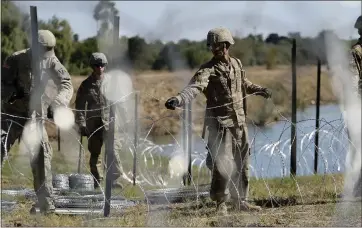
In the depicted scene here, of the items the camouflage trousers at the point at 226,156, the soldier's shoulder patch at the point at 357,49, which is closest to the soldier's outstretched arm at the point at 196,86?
the camouflage trousers at the point at 226,156

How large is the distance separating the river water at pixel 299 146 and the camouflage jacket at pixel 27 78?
131 cm

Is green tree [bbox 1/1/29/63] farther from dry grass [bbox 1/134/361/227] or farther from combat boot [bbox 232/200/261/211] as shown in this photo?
combat boot [bbox 232/200/261/211]

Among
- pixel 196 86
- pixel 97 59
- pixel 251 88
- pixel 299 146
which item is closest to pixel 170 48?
pixel 97 59

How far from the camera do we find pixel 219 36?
6699 millimetres

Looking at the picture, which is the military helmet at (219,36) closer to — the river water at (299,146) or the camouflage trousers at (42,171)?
the river water at (299,146)

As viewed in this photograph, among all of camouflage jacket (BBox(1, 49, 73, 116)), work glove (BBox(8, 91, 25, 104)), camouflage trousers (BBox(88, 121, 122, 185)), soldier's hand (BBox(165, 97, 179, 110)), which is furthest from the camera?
camouflage trousers (BBox(88, 121, 122, 185))

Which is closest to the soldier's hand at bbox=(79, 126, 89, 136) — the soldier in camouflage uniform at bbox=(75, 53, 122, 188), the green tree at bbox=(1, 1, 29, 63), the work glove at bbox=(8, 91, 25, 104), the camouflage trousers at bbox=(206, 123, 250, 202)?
the soldier in camouflage uniform at bbox=(75, 53, 122, 188)

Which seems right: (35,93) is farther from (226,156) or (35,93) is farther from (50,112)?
(226,156)

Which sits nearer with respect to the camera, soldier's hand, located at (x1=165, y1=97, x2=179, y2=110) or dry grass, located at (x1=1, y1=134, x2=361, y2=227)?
soldier's hand, located at (x1=165, y1=97, x2=179, y2=110)

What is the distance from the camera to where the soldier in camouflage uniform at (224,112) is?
6.77 m

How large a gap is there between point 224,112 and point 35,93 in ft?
5.27

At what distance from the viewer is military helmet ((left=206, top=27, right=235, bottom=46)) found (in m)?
6.70

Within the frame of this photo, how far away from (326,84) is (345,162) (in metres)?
6.14

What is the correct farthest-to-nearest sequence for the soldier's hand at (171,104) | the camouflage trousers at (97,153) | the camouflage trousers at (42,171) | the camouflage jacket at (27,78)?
the camouflage trousers at (97,153), the camouflage jacket at (27,78), the camouflage trousers at (42,171), the soldier's hand at (171,104)
